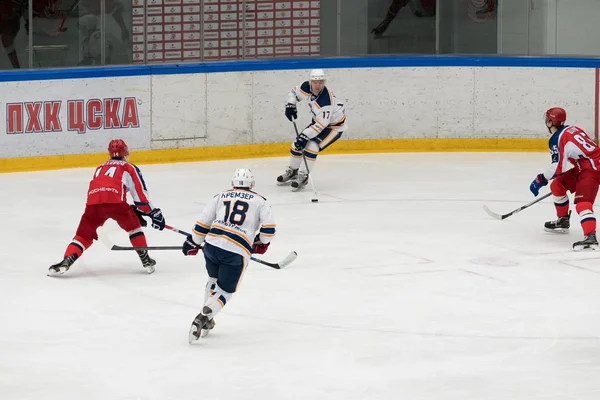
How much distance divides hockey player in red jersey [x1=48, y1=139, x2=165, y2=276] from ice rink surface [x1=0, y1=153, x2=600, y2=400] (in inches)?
7.8

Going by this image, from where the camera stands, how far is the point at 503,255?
30.2 feet

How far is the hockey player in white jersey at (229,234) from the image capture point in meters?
6.77

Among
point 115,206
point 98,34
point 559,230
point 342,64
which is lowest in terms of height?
point 559,230

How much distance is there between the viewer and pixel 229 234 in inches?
267

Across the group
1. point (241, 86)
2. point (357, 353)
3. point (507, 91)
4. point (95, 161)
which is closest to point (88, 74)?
point (95, 161)

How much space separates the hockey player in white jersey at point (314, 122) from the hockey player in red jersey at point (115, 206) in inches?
142

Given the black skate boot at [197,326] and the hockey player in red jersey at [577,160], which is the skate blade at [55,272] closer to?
the black skate boot at [197,326]

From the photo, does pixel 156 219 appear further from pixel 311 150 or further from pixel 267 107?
pixel 267 107

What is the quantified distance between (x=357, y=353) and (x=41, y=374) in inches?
63.2

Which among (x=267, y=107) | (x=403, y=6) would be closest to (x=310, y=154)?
(x=267, y=107)

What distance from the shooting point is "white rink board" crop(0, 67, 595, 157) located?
13062mm

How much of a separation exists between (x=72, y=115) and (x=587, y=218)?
5.63 m

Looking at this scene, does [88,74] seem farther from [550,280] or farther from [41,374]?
[41,374]

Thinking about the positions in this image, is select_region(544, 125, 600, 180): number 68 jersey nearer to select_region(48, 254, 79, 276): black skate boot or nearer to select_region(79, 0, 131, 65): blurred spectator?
select_region(48, 254, 79, 276): black skate boot
